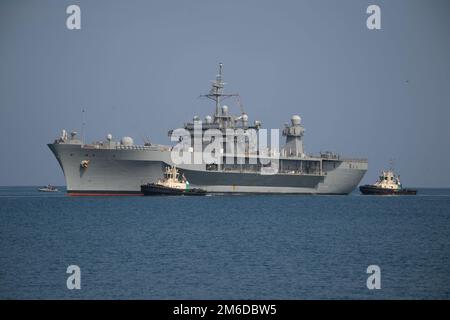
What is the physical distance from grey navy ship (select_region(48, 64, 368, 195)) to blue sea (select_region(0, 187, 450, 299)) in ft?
39.4

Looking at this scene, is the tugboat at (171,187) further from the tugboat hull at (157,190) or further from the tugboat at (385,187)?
the tugboat at (385,187)

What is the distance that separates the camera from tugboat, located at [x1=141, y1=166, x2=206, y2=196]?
74625mm

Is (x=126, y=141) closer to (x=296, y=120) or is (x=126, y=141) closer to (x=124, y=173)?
(x=124, y=173)

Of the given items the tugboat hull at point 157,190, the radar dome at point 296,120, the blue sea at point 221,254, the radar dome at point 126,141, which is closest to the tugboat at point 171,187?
the tugboat hull at point 157,190

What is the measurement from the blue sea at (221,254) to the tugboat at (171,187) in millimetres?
11695

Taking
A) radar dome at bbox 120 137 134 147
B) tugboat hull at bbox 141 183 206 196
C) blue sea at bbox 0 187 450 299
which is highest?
radar dome at bbox 120 137 134 147

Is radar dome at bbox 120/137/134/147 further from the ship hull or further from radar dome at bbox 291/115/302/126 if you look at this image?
radar dome at bbox 291/115/302/126

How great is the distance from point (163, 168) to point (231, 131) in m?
12.0

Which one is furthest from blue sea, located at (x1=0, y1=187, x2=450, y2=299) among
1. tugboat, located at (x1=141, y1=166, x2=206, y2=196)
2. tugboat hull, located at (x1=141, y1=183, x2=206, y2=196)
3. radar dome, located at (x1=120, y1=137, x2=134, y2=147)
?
radar dome, located at (x1=120, y1=137, x2=134, y2=147)

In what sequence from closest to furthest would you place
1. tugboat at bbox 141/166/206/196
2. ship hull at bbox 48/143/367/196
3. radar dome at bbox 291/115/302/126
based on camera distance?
ship hull at bbox 48/143/367/196 < tugboat at bbox 141/166/206/196 < radar dome at bbox 291/115/302/126

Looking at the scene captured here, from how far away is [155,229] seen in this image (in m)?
47.6

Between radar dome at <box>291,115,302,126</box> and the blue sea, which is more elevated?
→ radar dome at <box>291,115,302,126</box>

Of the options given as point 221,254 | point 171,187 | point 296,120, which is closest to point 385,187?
point 296,120

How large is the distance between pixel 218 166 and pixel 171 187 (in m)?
7.47
